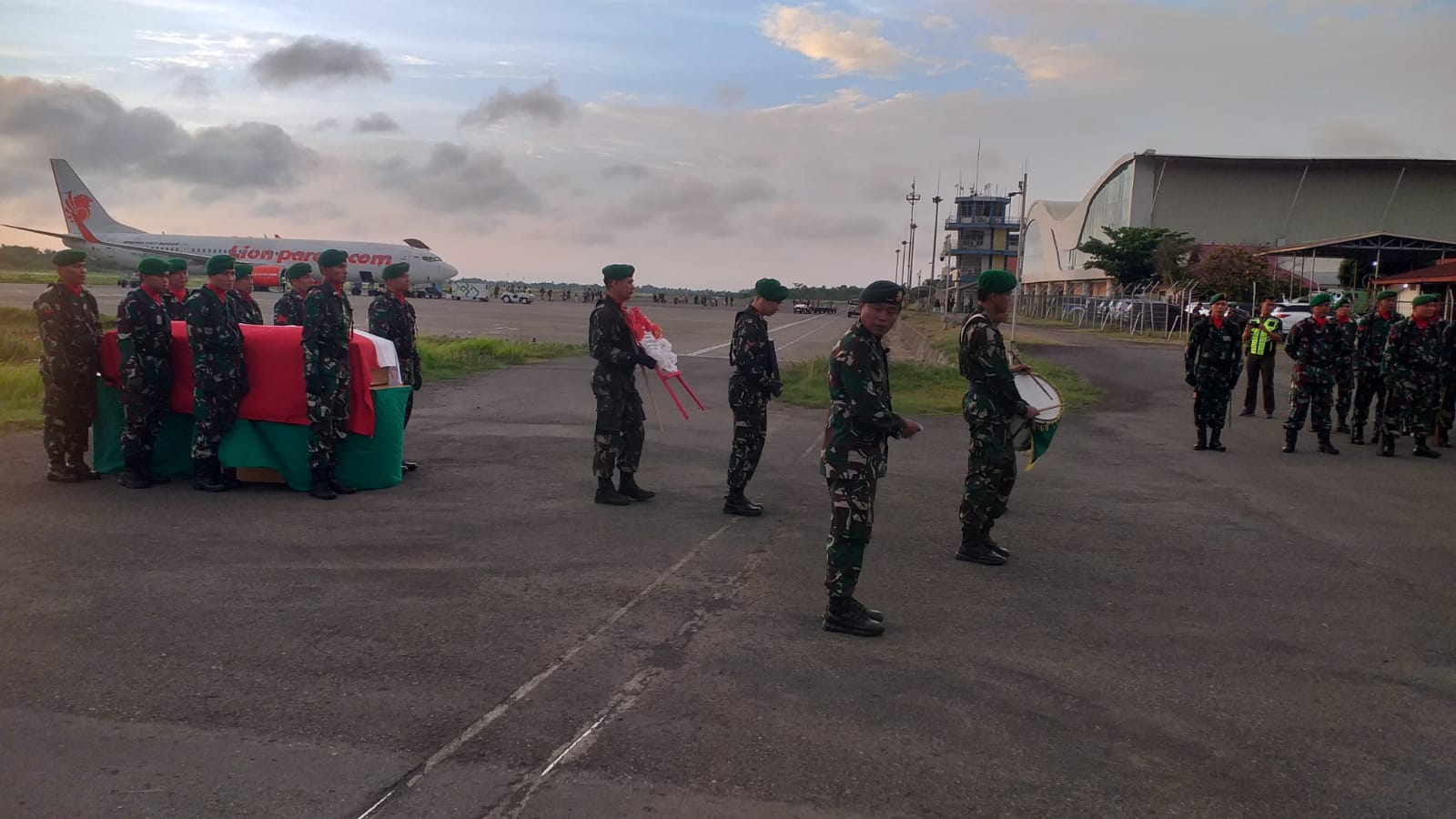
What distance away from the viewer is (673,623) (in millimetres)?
5070

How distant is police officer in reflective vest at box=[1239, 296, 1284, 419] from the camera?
14719 millimetres

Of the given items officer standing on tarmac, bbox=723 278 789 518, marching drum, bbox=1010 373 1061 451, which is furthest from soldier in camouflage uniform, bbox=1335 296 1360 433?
officer standing on tarmac, bbox=723 278 789 518

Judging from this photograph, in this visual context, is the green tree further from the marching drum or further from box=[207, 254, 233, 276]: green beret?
box=[207, 254, 233, 276]: green beret

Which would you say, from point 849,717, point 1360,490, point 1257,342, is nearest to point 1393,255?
point 1257,342

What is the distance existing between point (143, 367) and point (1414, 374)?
1320 cm

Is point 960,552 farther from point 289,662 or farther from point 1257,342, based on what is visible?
point 1257,342

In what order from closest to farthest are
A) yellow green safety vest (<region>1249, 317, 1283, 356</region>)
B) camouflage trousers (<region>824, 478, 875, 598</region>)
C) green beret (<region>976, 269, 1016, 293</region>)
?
camouflage trousers (<region>824, 478, 875, 598</region>) < green beret (<region>976, 269, 1016, 293</region>) < yellow green safety vest (<region>1249, 317, 1283, 356</region>)

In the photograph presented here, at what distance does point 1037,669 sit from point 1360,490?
264 inches

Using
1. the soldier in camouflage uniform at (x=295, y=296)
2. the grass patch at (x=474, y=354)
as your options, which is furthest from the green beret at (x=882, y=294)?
the grass patch at (x=474, y=354)

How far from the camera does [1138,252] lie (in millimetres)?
57812

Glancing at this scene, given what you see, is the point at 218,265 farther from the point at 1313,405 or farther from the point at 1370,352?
the point at 1370,352

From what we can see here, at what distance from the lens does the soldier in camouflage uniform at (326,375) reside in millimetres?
7785

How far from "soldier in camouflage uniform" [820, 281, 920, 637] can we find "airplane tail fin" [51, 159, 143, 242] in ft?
232

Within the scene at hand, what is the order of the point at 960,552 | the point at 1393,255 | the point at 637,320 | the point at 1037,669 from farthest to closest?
the point at 1393,255 < the point at 637,320 < the point at 960,552 < the point at 1037,669
